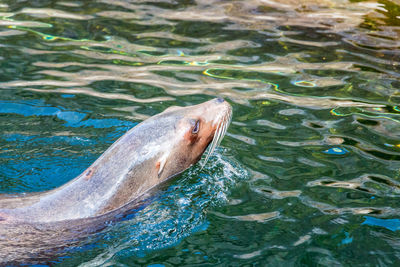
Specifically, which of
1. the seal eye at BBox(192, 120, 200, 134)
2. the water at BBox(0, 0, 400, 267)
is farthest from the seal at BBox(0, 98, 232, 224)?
the water at BBox(0, 0, 400, 267)

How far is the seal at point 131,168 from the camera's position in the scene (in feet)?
15.3

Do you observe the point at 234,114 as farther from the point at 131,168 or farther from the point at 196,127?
the point at 131,168

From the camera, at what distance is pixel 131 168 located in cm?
502

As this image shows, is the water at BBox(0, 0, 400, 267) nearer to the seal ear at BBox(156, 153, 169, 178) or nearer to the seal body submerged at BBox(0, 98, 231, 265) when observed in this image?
the seal body submerged at BBox(0, 98, 231, 265)

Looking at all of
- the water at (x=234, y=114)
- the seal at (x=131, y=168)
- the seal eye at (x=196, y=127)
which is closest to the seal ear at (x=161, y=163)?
the seal at (x=131, y=168)

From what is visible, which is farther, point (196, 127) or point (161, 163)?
point (196, 127)

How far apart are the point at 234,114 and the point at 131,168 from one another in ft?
7.67

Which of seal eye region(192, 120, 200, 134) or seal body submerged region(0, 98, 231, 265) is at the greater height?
seal eye region(192, 120, 200, 134)

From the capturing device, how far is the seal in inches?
183

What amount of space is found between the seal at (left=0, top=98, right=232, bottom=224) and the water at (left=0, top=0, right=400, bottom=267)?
0.73 ft

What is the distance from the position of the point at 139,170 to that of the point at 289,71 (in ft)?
13.1

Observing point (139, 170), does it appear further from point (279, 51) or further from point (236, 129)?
point (279, 51)

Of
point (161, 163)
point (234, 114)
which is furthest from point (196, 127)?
point (234, 114)

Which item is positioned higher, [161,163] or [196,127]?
[196,127]
